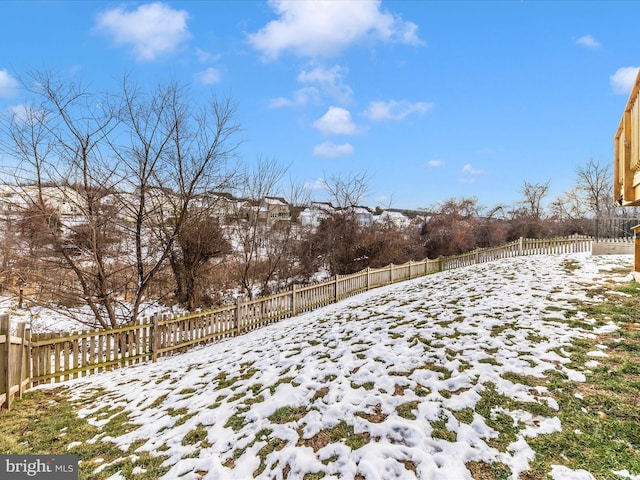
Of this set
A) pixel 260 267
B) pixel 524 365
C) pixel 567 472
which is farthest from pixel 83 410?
pixel 260 267

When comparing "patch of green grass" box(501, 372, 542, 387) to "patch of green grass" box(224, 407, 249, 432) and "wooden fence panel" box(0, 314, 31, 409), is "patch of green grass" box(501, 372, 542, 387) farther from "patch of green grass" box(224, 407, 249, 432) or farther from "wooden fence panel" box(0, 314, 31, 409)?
"wooden fence panel" box(0, 314, 31, 409)

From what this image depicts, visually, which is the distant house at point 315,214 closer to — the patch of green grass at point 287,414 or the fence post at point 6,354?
the fence post at point 6,354

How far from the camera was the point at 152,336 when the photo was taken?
7.37m

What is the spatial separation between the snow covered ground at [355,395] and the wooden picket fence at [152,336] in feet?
1.63

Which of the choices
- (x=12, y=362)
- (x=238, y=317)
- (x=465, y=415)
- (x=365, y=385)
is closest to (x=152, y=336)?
(x=238, y=317)

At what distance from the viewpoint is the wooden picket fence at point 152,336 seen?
225 inches

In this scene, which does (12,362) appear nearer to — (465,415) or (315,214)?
(465,415)

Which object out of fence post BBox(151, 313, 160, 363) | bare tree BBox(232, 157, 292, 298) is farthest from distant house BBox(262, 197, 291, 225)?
fence post BBox(151, 313, 160, 363)

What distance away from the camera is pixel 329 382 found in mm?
4176

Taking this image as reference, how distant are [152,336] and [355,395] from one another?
5.76 m

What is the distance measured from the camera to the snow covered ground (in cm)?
280

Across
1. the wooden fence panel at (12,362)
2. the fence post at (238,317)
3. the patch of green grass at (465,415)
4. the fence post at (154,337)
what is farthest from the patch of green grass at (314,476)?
the fence post at (238,317)

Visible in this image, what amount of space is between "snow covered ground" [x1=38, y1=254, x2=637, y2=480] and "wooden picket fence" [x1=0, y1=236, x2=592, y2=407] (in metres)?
0.50

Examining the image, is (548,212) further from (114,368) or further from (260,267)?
(114,368)
